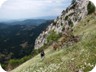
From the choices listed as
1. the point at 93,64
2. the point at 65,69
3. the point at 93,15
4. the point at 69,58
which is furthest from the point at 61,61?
the point at 93,15

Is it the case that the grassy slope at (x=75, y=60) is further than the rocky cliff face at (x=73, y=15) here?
No

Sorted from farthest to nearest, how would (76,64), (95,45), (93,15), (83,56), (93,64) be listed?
(93,15) → (95,45) → (83,56) → (76,64) → (93,64)

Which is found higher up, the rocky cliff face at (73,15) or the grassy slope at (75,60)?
the grassy slope at (75,60)

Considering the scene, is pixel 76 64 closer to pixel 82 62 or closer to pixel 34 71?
pixel 82 62

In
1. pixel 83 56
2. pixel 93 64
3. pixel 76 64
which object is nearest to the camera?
pixel 93 64

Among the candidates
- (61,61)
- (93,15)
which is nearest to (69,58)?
(61,61)

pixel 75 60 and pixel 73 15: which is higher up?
Answer: pixel 75 60

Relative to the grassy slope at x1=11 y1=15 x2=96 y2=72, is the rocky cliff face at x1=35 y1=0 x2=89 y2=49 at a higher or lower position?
lower

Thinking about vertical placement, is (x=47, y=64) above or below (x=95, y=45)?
below

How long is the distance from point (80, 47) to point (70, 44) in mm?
6157

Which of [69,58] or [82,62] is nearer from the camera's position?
[82,62]

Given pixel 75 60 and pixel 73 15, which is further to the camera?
pixel 73 15

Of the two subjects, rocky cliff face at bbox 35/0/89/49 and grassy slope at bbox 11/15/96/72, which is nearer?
grassy slope at bbox 11/15/96/72

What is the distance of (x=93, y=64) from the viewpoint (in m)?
31.0
